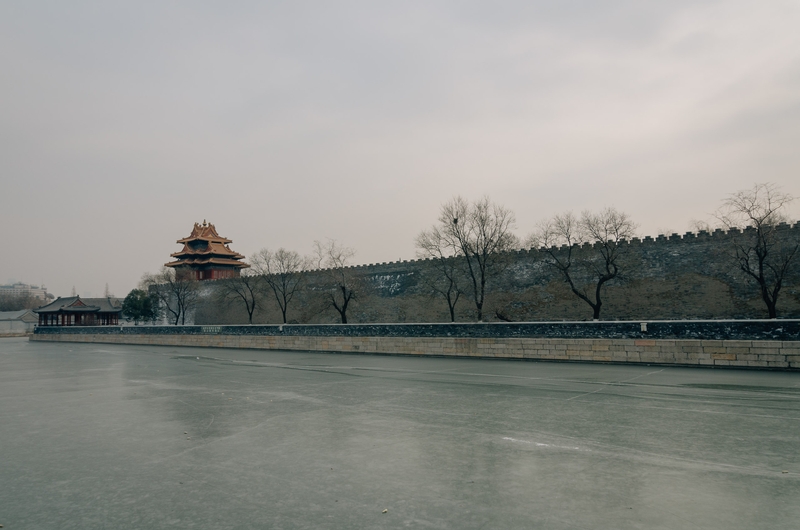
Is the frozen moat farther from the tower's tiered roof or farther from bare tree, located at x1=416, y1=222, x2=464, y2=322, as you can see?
the tower's tiered roof

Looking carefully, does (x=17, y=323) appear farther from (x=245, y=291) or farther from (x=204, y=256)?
(x=245, y=291)

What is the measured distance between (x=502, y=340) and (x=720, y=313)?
14073 mm

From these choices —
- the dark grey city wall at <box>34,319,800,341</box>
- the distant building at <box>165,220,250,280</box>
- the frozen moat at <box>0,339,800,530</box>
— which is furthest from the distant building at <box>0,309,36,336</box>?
the frozen moat at <box>0,339,800,530</box>

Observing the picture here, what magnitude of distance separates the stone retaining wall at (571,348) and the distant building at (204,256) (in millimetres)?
31618

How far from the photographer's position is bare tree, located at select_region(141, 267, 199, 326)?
47438 millimetres

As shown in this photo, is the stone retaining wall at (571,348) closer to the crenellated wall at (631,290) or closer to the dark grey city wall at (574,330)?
the dark grey city wall at (574,330)

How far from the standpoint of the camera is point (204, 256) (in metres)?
56.9

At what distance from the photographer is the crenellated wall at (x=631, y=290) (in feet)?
84.1

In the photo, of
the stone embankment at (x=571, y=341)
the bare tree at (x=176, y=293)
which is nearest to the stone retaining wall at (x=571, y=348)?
the stone embankment at (x=571, y=341)

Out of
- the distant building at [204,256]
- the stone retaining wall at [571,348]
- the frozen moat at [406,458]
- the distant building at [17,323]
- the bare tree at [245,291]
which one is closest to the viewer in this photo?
the frozen moat at [406,458]

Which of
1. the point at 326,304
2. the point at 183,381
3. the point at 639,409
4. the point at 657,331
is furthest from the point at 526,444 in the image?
the point at 326,304

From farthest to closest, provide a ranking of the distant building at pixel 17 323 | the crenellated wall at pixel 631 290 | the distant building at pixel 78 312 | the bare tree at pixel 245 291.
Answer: the distant building at pixel 17 323
the distant building at pixel 78 312
the bare tree at pixel 245 291
the crenellated wall at pixel 631 290

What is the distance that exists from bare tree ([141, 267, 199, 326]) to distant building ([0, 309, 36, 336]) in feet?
79.2

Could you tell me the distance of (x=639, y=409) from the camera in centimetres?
777
